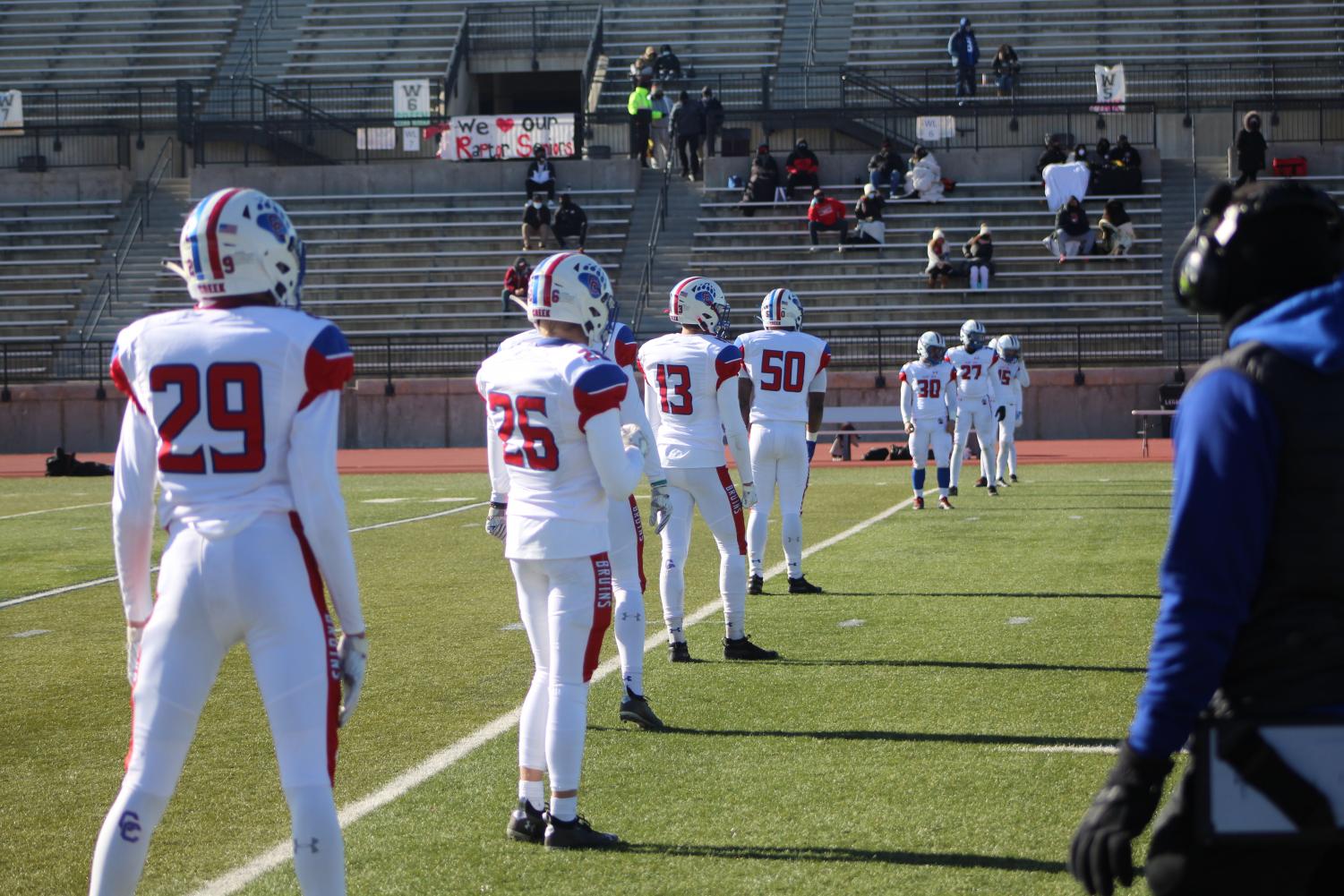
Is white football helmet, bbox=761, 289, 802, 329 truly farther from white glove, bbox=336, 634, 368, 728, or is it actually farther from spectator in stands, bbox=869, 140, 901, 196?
spectator in stands, bbox=869, 140, 901, 196

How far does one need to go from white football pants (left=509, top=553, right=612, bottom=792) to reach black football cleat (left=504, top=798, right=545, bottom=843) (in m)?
0.14

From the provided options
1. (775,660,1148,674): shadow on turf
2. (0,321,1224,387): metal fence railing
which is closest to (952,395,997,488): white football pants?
(0,321,1224,387): metal fence railing

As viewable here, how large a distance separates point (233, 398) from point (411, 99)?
109ft

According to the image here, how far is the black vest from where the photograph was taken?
2535 mm

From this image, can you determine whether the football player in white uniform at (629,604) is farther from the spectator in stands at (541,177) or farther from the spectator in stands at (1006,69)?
the spectator in stands at (1006,69)

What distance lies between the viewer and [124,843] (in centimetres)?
366

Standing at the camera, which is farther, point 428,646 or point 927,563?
point 927,563

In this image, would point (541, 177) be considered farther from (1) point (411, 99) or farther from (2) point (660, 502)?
(2) point (660, 502)

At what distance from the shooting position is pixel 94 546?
14.3 metres

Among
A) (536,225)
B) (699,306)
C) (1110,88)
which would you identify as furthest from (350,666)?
(1110,88)

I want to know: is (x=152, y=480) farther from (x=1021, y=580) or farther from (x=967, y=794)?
(x=1021, y=580)

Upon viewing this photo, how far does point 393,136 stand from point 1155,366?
16.7 m

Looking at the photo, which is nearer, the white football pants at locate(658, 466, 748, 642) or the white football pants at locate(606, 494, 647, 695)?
the white football pants at locate(606, 494, 647, 695)

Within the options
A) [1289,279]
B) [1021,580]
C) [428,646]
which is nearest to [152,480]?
[1289,279]
